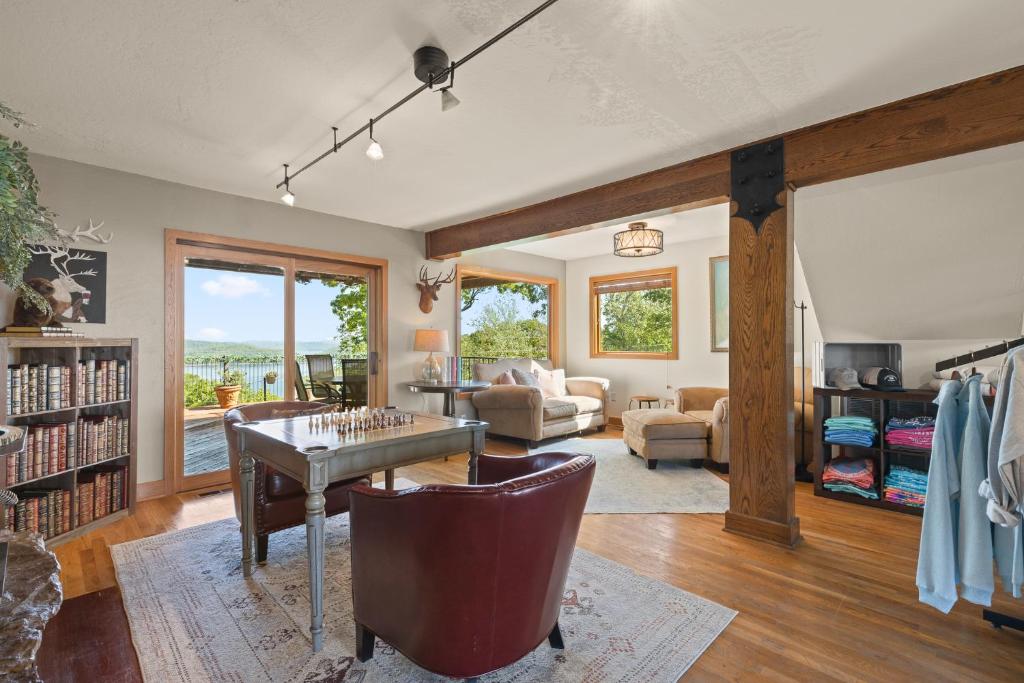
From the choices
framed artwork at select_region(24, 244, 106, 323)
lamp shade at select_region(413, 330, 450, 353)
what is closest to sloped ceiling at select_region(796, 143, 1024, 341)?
lamp shade at select_region(413, 330, 450, 353)

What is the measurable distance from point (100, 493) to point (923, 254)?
19.1ft

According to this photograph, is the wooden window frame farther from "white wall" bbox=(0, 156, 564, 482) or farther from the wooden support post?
the wooden support post

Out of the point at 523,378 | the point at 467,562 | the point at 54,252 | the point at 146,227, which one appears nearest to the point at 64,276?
the point at 54,252

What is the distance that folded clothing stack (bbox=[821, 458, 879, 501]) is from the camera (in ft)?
11.8

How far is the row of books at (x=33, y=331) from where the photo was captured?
2951 millimetres

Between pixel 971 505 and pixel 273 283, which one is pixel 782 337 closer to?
pixel 971 505

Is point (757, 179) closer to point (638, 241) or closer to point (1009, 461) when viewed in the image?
point (638, 241)

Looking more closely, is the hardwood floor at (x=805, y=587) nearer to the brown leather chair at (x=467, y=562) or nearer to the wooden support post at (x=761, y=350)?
the wooden support post at (x=761, y=350)

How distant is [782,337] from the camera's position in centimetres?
286

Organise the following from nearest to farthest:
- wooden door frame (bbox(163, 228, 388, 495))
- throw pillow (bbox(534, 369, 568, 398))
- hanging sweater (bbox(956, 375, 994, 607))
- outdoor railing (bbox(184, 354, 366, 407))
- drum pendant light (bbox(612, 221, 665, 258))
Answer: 1. hanging sweater (bbox(956, 375, 994, 607))
2. wooden door frame (bbox(163, 228, 388, 495))
3. outdoor railing (bbox(184, 354, 366, 407))
4. drum pendant light (bbox(612, 221, 665, 258))
5. throw pillow (bbox(534, 369, 568, 398))

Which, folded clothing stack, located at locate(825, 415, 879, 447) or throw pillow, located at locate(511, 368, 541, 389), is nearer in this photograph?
folded clothing stack, located at locate(825, 415, 879, 447)

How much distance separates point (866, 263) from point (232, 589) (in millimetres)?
4558

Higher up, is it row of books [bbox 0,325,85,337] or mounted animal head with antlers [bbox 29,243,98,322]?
mounted animal head with antlers [bbox 29,243,98,322]

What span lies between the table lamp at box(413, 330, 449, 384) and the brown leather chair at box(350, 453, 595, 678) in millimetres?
3453
